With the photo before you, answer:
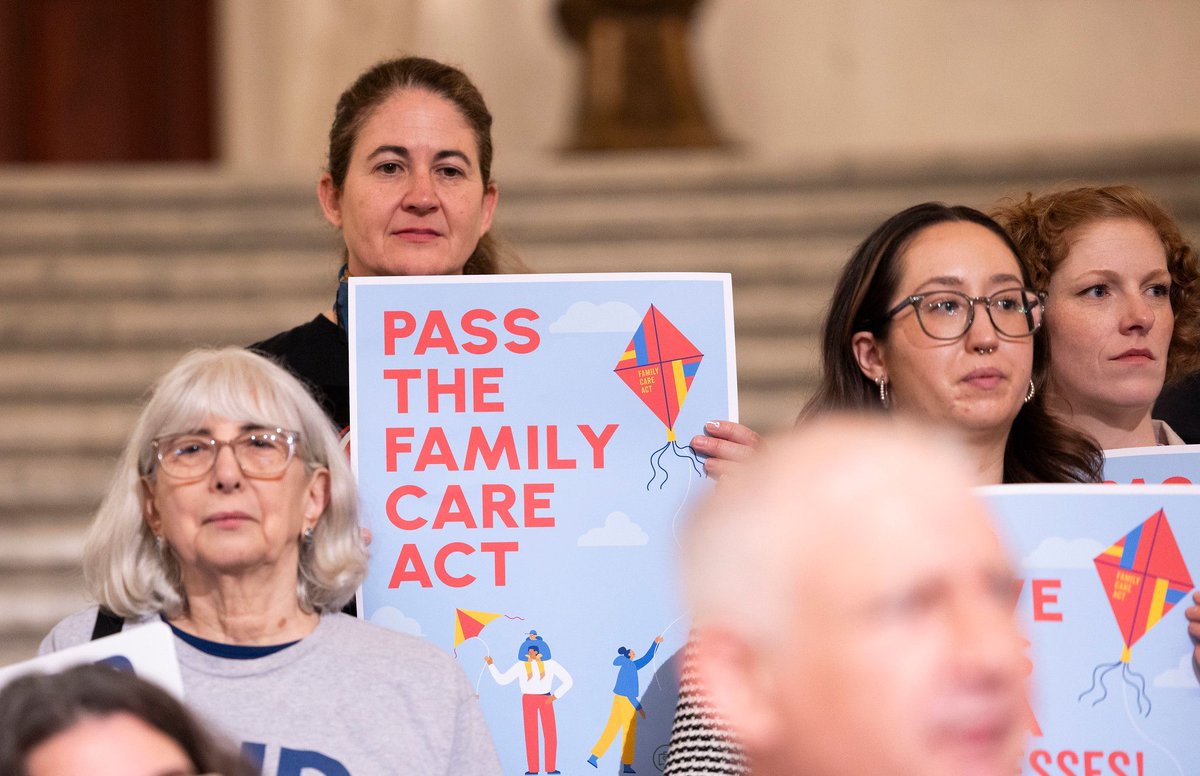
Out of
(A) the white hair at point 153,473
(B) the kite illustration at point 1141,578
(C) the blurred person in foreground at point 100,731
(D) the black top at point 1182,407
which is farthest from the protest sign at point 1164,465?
(C) the blurred person in foreground at point 100,731

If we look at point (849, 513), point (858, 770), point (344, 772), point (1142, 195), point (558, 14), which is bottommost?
point (344, 772)

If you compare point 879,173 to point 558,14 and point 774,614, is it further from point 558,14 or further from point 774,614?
point 774,614

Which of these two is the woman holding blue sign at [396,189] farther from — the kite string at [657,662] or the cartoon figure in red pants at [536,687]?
the kite string at [657,662]

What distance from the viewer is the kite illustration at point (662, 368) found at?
236 cm

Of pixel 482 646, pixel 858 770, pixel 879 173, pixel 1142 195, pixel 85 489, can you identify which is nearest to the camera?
pixel 858 770

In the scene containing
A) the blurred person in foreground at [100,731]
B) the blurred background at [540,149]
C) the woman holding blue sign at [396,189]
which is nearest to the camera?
the blurred person in foreground at [100,731]

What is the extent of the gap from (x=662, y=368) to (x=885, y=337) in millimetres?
343

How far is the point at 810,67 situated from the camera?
7.80 meters

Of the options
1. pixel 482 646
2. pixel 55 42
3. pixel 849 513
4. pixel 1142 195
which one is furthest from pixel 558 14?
pixel 849 513

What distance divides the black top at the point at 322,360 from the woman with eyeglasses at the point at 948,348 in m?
0.66

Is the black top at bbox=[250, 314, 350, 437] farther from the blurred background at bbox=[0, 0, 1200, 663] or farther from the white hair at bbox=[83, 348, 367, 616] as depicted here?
the blurred background at bbox=[0, 0, 1200, 663]

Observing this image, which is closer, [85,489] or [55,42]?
[85,489]

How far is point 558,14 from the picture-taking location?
773cm

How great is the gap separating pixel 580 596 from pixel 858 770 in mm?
1383
